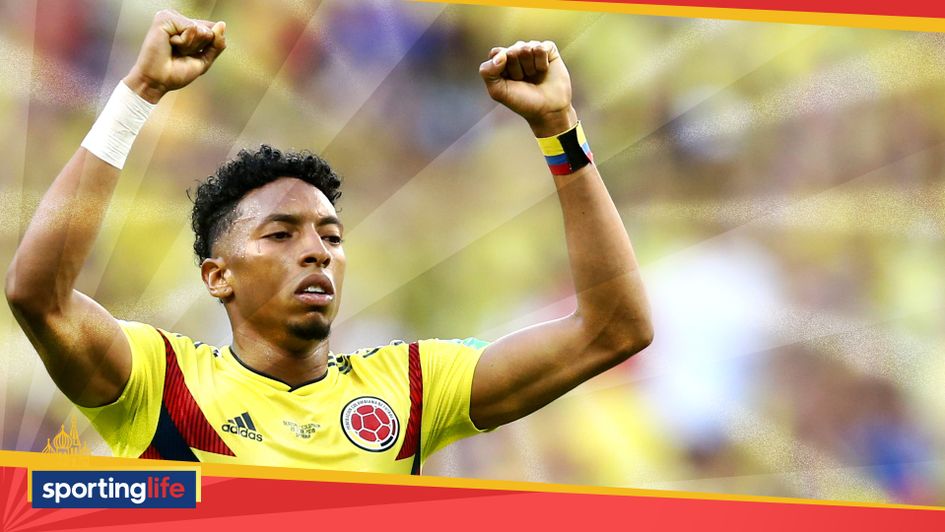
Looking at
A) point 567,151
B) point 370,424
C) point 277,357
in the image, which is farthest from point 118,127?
point 567,151

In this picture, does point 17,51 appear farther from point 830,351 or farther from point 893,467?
point 893,467

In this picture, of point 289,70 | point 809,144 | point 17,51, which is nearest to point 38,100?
point 17,51

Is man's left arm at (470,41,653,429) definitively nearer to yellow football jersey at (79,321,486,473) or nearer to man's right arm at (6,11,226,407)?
yellow football jersey at (79,321,486,473)

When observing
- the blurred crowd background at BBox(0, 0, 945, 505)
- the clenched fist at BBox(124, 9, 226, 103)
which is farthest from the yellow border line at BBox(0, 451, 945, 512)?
the clenched fist at BBox(124, 9, 226, 103)

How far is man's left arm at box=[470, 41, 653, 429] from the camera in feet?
9.63

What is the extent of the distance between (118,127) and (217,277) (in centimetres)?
64

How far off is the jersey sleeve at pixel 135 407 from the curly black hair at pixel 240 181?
1.66 feet

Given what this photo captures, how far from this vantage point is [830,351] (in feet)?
17.0

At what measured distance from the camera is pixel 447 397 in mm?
3221

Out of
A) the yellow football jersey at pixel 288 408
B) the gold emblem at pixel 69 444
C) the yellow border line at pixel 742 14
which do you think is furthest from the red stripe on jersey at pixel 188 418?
the yellow border line at pixel 742 14

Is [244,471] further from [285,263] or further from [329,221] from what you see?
[329,221]

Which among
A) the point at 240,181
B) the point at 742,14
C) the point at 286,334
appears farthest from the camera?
the point at 742,14

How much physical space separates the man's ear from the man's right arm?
38 cm

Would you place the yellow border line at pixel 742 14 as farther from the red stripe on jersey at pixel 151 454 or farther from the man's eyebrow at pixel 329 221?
the red stripe on jersey at pixel 151 454
